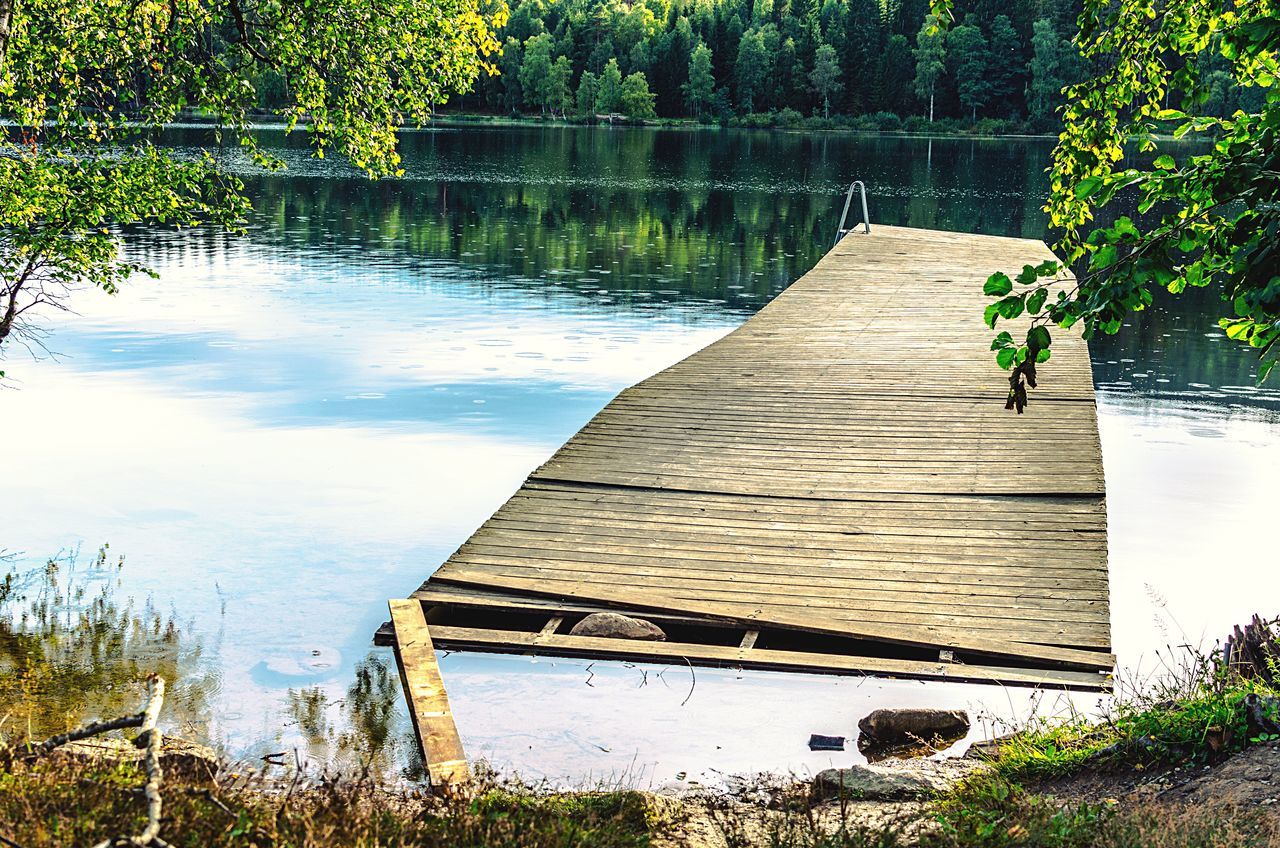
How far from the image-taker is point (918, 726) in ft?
22.1

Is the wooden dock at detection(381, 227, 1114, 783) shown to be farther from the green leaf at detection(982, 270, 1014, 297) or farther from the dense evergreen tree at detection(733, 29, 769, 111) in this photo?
the dense evergreen tree at detection(733, 29, 769, 111)

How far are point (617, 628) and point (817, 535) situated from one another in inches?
79.6

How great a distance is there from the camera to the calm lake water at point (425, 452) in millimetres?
7195

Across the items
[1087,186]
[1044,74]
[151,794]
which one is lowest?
[151,794]

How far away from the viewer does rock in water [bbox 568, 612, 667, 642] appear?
7.24m

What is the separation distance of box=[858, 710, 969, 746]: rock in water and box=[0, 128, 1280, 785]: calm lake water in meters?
0.27

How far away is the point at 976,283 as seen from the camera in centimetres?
2247

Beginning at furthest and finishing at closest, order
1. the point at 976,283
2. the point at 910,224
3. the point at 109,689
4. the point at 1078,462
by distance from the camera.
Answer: the point at 910,224, the point at 976,283, the point at 1078,462, the point at 109,689

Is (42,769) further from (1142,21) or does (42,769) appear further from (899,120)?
(899,120)

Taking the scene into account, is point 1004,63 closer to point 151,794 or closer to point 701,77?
point 701,77

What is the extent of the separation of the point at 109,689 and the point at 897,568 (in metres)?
4.91

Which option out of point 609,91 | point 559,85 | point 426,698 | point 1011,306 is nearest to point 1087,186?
point 1011,306

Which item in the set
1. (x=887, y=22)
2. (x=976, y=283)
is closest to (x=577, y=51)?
(x=887, y=22)

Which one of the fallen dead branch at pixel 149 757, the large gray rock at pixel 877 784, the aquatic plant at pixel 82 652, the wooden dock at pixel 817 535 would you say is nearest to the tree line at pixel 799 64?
the wooden dock at pixel 817 535
